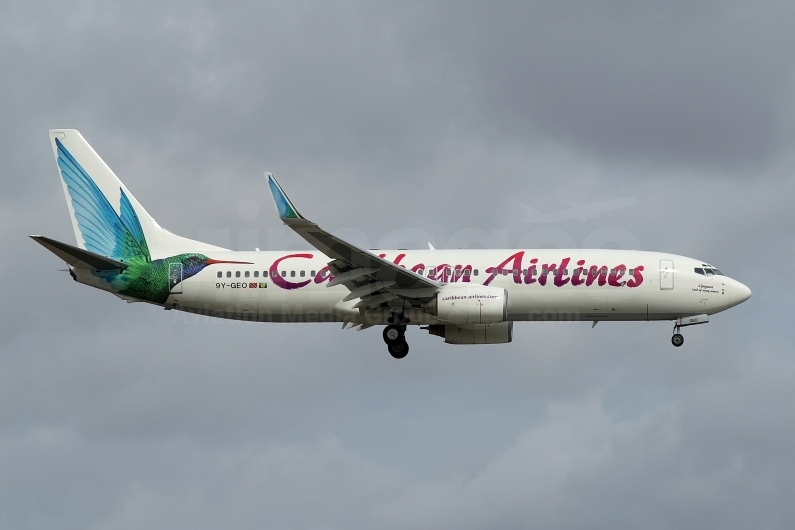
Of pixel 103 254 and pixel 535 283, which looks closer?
pixel 535 283

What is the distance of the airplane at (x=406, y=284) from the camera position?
49.1 meters

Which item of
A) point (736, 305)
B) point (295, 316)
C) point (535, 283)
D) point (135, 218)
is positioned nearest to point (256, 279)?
point (295, 316)

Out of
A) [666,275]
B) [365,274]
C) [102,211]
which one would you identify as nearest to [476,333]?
[365,274]

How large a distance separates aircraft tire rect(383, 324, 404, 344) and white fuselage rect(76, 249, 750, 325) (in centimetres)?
44

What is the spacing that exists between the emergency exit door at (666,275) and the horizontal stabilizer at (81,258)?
895 inches

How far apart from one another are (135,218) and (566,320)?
Result: 19.9m

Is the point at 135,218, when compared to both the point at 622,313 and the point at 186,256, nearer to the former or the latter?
the point at 186,256

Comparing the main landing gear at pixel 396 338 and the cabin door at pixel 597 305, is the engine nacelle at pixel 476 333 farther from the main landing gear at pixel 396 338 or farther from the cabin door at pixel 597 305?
the cabin door at pixel 597 305

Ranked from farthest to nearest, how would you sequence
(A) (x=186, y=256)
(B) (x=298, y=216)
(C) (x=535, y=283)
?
(A) (x=186, y=256) → (C) (x=535, y=283) → (B) (x=298, y=216)

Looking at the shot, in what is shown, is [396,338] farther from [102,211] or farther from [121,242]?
[102,211]

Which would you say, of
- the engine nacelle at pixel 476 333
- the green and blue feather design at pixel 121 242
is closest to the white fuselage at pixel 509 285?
the green and blue feather design at pixel 121 242

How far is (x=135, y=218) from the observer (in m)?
55.1

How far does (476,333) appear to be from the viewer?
174ft

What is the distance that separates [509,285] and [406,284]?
170 inches
